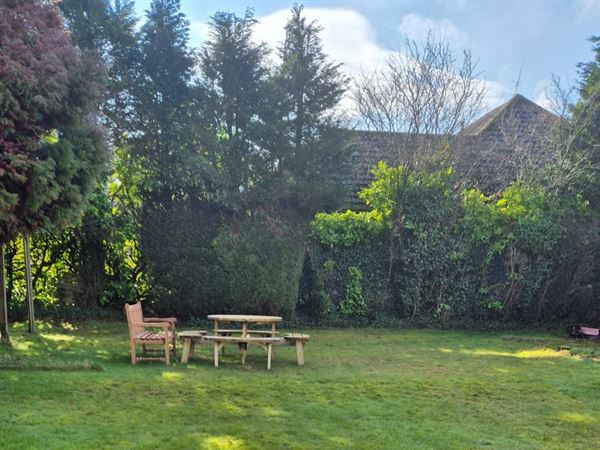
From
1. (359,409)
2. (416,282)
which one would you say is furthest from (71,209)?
(416,282)

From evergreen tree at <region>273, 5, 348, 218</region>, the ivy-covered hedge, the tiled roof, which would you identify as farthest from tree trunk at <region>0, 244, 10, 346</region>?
the tiled roof

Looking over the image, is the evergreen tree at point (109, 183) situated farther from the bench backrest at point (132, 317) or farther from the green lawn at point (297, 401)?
the bench backrest at point (132, 317)

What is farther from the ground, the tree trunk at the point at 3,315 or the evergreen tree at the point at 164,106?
the evergreen tree at the point at 164,106

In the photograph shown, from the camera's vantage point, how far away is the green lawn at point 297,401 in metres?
4.51

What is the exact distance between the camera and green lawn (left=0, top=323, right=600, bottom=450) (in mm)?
4507

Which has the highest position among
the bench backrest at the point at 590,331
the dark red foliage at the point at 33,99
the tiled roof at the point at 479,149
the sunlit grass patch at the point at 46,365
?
the tiled roof at the point at 479,149

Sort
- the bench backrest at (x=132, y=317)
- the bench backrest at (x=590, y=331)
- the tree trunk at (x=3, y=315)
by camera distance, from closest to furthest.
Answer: the bench backrest at (x=132, y=317) < the tree trunk at (x=3, y=315) < the bench backrest at (x=590, y=331)

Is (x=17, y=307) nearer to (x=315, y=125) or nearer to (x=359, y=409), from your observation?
(x=315, y=125)

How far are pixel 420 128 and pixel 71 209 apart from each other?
11054 millimetres

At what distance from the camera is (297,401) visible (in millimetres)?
5793

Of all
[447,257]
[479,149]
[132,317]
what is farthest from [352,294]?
[479,149]

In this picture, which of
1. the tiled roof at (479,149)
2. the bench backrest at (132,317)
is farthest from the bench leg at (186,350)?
the tiled roof at (479,149)

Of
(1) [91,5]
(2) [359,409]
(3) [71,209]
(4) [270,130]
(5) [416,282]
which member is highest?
(1) [91,5]

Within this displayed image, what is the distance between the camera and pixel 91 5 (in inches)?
519
